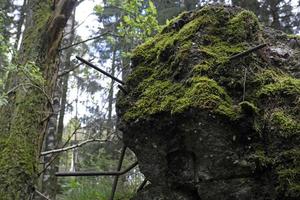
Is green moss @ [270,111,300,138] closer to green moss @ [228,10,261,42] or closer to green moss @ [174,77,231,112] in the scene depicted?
green moss @ [174,77,231,112]

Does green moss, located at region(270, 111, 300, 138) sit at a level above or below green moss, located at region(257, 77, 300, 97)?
below

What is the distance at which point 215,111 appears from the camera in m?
2.29

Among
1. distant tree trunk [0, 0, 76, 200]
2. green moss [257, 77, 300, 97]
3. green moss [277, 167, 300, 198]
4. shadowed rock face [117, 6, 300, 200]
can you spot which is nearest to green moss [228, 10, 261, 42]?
shadowed rock face [117, 6, 300, 200]

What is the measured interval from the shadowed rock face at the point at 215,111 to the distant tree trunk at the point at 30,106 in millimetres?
1070

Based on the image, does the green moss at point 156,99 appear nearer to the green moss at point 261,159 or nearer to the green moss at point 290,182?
the green moss at point 261,159

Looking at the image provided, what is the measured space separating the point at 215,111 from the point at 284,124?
43cm

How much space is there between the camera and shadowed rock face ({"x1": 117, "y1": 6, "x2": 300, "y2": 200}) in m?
2.22

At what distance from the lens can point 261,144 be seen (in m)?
2.29

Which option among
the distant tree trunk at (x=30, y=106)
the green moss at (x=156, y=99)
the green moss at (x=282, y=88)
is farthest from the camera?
the distant tree trunk at (x=30, y=106)

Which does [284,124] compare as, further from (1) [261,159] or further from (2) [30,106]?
(2) [30,106]

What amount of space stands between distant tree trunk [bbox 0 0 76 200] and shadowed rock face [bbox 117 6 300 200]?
1.07 meters

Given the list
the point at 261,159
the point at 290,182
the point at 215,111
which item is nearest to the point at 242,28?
the point at 215,111

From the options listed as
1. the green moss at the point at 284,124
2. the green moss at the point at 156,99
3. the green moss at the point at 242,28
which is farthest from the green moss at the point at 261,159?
the green moss at the point at 242,28

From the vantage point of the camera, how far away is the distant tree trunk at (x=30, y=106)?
3180 millimetres
